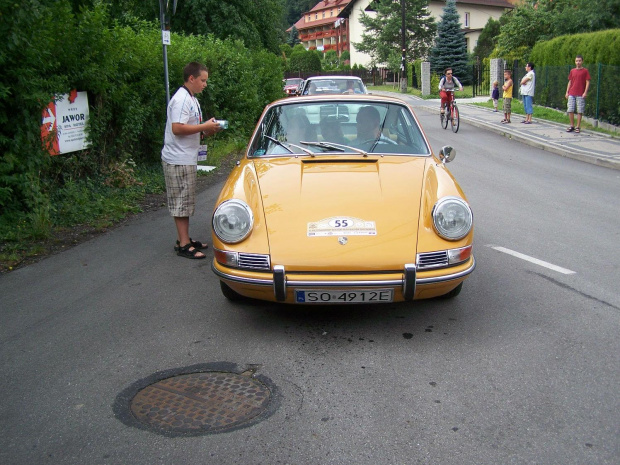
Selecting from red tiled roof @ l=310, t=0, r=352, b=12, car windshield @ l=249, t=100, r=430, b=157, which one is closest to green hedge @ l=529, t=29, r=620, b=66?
car windshield @ l=249, t=100, r=430, b=157

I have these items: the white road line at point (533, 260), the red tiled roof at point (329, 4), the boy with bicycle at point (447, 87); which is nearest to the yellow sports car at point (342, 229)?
the white road line at point (533, 260)

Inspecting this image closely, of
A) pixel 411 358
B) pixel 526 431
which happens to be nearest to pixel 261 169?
pixel 411 358

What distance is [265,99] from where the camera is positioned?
71.7 ft

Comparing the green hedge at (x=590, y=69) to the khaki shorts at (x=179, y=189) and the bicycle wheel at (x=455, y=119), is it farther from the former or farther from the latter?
the khaki shorts at (x=179, y=189)

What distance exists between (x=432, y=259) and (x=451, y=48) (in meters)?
47.2

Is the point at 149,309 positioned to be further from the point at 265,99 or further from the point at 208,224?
the point at 265,99

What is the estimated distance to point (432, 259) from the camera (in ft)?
14.4

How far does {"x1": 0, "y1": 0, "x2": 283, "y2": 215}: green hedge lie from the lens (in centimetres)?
730

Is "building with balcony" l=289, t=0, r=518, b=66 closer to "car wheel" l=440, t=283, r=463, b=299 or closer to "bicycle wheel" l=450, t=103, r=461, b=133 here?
"bicycle wheel" l=450, t=103, r=461, b=133

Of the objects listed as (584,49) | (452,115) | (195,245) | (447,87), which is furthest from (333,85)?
(195,245)

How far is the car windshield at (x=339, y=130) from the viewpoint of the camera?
5.71m

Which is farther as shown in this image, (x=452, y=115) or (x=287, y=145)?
(x=452, y=115)

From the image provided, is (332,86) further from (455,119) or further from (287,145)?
(287,145)

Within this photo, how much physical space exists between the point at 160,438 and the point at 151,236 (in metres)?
4.66
